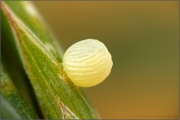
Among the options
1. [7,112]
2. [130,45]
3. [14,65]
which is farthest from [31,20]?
[130,45]

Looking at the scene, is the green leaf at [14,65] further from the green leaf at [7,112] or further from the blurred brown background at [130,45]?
the blurred brown background at [130,45]

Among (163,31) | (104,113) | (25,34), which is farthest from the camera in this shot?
(163,31)

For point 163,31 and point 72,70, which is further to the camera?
point 163,31

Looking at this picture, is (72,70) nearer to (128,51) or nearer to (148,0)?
(128,51)

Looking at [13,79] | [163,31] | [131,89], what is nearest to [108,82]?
[131,89]

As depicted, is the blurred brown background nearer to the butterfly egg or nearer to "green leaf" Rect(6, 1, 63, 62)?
"green leaf" Rect(6, 1, 63, 62)

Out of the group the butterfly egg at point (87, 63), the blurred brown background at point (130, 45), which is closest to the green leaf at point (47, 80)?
the butterfly egg at point (87, 63)

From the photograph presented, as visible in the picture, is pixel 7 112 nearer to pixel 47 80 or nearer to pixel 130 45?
pixel 47 80
